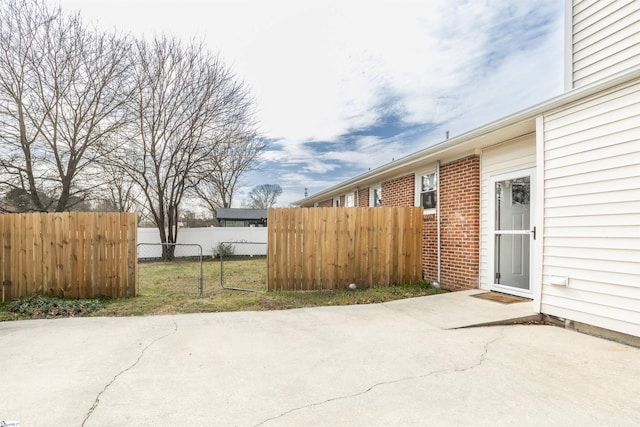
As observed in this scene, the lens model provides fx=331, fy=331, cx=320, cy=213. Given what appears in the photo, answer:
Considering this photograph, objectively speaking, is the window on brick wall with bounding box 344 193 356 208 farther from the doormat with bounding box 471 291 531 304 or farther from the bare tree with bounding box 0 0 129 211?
the bare tree with bounding box 0 0 129 211

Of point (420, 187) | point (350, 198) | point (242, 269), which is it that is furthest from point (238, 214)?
point (420, 187)

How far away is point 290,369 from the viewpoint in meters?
2.95

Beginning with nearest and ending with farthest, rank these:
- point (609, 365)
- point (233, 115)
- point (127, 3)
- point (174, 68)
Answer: point (609, 365), point (127, 3), point (174, 68), point (233, 115)

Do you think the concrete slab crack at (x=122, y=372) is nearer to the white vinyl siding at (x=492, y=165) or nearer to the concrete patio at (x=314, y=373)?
the concrete patio at (x=314, y=373)

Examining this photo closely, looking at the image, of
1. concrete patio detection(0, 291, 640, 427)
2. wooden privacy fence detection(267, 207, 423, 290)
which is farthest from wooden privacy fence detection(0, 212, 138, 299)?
wooden privacy fence detection(267, 207, 423, 290)

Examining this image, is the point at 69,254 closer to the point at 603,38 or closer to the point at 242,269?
the point at 242,269

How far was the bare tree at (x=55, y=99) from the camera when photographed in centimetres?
1046

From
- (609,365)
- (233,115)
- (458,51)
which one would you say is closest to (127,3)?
(233,115)

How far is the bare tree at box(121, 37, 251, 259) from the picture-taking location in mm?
13688

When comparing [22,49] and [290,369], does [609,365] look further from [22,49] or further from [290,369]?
[22,49]

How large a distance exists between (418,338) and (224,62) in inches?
569

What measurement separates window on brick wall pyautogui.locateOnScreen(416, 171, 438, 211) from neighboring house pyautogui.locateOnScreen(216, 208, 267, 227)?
19.7m

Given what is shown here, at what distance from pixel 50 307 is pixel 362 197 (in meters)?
8.40

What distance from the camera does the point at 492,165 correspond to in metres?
5.82
